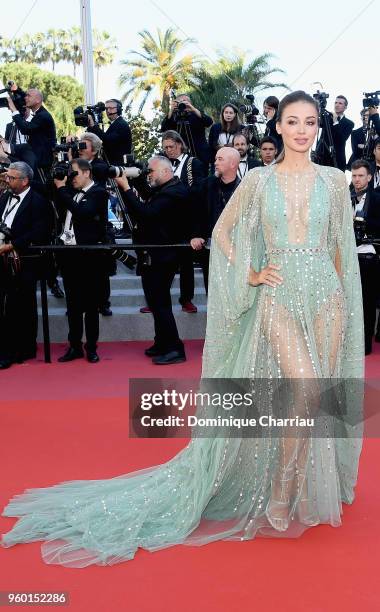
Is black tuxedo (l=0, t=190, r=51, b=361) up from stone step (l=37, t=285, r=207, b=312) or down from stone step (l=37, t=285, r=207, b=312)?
up

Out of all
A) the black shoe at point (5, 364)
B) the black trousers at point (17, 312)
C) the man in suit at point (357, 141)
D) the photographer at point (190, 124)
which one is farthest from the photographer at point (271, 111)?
the black shoe at point (5, 364)

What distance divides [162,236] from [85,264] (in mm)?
667

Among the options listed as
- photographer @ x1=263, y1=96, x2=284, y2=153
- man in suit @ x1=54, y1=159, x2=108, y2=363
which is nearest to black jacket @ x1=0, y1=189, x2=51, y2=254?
man in suit @ x1=54, y1=159, x2=108, y2=363

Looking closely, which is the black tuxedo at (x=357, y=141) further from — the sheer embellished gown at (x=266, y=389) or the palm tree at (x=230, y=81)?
the palm tree at (x=230, y=81)

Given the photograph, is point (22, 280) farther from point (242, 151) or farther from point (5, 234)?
point (242, 151)

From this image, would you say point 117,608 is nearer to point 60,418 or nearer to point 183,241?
point 60,418

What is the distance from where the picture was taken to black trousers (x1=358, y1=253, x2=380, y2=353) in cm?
686

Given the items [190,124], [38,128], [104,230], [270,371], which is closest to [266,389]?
[270,371]

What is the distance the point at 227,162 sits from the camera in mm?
6430

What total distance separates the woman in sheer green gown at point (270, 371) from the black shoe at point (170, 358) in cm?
323

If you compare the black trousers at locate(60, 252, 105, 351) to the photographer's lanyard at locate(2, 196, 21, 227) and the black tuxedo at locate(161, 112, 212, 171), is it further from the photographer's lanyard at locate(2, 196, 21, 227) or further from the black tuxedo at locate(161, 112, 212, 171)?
the black tuxedo at locate(161, 112, 212, 171)

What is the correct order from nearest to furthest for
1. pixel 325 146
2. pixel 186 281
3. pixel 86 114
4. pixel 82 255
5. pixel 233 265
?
pixel 233 265
pixel 82 255
pixel 186 281
pixel 86 114
pixel 325 146

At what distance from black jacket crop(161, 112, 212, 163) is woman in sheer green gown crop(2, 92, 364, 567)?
18.4 feet

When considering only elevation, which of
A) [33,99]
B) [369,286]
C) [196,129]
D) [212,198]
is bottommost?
[369,286]
